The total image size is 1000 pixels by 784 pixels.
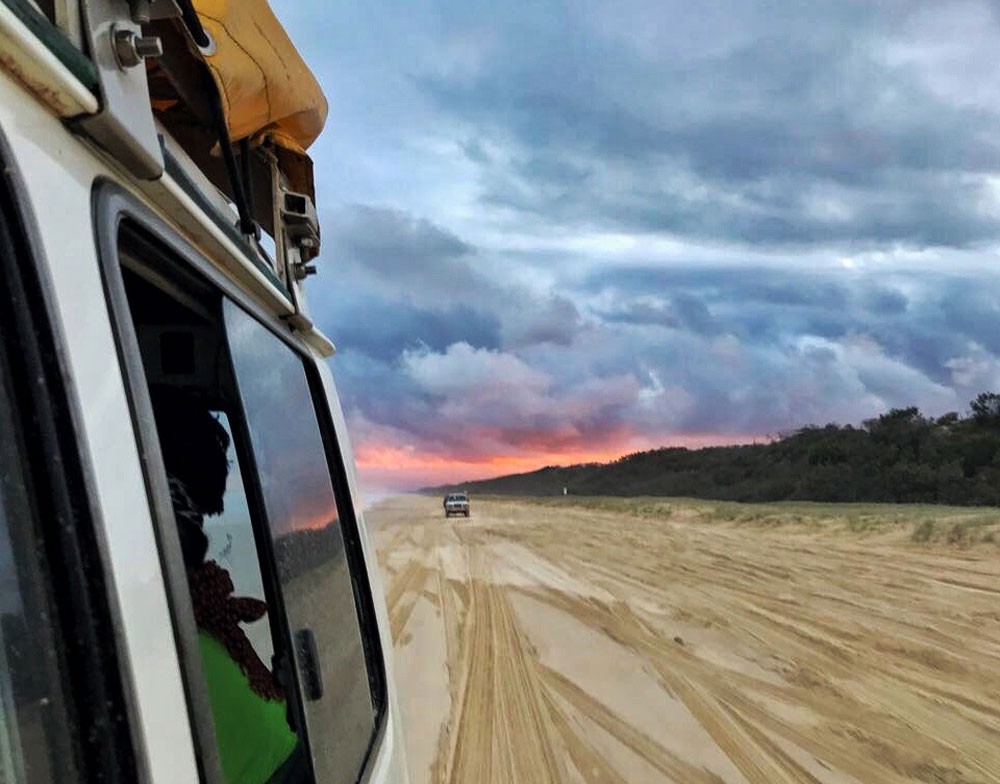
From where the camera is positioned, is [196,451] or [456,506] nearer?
[196,451]

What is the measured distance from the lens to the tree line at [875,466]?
45781 mm

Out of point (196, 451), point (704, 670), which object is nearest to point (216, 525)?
point (196, 451)

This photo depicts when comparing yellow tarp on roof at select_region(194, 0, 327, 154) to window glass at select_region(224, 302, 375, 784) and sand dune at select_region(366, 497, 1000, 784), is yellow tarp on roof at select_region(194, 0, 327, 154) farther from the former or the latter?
sand dune at select_region(366, 497, 1000, 784)

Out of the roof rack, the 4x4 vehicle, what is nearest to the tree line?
the 4x4 vehicle

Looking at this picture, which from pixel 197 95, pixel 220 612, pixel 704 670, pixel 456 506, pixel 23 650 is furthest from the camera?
pixel 456 506

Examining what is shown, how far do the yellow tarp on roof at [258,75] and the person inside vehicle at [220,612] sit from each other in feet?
2.29

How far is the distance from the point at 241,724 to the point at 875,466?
53144 millimetres

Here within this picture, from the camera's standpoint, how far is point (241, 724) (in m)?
2.02

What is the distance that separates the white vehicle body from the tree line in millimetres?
46146

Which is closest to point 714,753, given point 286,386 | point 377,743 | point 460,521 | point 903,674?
point 903,674

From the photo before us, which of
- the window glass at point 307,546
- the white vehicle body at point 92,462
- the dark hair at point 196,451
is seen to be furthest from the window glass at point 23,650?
the dark hair at point 196,451

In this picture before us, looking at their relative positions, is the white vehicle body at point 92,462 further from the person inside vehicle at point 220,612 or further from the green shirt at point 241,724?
the person inside vehicle at point 220,612

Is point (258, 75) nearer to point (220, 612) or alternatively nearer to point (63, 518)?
point (220, 612)

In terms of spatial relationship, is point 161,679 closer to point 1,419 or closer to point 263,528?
point 1,419
